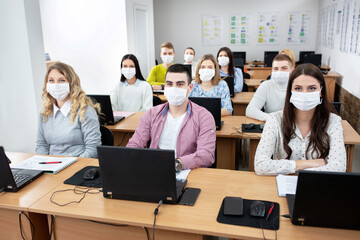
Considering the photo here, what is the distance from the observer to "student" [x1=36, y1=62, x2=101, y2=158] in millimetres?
2395

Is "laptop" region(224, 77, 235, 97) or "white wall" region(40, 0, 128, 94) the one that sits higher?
"white wall" region(40, 0, 128, 94)

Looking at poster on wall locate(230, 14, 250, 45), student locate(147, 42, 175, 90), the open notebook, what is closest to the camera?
the open notebook

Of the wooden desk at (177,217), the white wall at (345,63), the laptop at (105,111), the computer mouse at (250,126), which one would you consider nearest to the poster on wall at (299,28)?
the white wall at (345,63)

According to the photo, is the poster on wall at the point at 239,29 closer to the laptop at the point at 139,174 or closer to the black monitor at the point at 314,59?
the black monitor at the point at 314,59

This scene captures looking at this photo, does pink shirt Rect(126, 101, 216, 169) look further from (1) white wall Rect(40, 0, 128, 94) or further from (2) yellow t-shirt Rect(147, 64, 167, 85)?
(1) white wall Rect(40, 0, 128, 94)

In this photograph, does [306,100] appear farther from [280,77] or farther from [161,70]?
[161,70]

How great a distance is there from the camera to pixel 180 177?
190cm

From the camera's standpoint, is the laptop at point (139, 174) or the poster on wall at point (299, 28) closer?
the laptop at point (139, 174)

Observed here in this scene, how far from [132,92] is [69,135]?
1576 millimetres

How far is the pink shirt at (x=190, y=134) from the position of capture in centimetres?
208

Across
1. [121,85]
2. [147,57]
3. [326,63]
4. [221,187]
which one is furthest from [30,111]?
[326,63]

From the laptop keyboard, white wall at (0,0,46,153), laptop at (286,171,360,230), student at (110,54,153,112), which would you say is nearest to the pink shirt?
the laptop keyboard

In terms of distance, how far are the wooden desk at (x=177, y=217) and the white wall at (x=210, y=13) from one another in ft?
26.9

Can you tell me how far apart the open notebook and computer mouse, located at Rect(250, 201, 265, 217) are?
1274 millimetres
